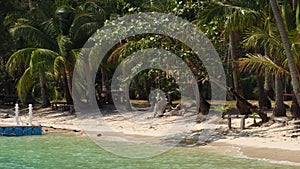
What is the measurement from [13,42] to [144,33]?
1514 centimetres

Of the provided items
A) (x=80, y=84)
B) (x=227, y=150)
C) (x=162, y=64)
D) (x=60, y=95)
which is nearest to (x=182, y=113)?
(x=162, y=64)

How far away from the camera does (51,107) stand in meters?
27.9

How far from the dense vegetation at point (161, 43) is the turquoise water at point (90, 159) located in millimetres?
2709

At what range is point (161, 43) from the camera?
1606cm

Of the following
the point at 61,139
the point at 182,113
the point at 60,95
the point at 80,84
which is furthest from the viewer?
the point at 60,95

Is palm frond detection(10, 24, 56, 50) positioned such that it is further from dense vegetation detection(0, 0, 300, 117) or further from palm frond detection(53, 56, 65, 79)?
palm frond detection(53, 56, 65, 79)

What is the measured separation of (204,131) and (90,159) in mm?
5043

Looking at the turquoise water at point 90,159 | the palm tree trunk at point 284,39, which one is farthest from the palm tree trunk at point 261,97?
the palm tree trunk at point 284,39

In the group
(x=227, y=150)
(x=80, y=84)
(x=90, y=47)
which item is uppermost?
(x=90, y=47)

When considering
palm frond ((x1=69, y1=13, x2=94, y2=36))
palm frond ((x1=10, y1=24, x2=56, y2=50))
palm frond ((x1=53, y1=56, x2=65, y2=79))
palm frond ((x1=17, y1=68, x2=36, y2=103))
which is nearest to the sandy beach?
palm frond ((x1=17, y1=68, x2=36, y2=103))

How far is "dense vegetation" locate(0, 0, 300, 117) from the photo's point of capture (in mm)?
15258

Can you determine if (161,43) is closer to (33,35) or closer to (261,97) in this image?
(261,97)

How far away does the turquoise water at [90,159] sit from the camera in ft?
42.4

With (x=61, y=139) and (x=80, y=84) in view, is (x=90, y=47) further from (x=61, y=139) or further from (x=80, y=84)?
(x=61, y=139)
